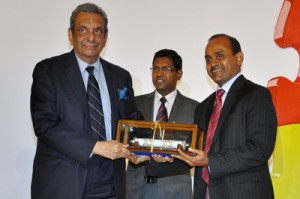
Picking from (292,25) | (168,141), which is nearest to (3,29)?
(168,141)

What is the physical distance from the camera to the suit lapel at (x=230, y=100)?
2.92 m

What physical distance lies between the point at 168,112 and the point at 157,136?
120 cm

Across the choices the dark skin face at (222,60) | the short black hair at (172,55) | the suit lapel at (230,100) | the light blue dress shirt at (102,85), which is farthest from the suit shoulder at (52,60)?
the short black hair at (172,55)

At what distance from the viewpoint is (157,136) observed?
9.41ft

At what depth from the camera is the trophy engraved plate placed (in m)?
2.81

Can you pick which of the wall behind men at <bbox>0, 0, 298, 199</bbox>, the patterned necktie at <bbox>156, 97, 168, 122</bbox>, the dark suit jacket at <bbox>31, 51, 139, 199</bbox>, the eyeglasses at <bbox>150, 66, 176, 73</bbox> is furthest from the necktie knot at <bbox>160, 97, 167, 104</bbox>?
the dark suit jacket at <bbox>31, 51, 139, 199</bbox>

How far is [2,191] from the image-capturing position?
4281 millimetres

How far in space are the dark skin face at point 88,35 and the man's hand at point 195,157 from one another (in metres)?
0.84

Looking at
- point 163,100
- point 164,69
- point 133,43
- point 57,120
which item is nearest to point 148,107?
point 163,100

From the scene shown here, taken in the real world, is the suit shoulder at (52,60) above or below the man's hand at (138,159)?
above

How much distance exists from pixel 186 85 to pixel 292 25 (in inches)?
43.7

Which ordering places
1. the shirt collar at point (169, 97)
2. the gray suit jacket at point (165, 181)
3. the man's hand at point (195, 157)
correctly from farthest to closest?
1. the shirt collar at point (169, 97)
2. the gray suit jacket at point (165, 181)
3. the man's hand at point (195, 157)

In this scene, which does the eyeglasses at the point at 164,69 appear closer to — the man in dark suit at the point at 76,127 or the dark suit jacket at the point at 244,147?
the man in dark suit at the point at 76,127

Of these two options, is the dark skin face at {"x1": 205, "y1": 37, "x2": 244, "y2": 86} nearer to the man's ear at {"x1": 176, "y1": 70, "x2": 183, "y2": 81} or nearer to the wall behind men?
the man's ear at {"x1": 176, "y1": 70, "x2": 183, "y2": 81}
